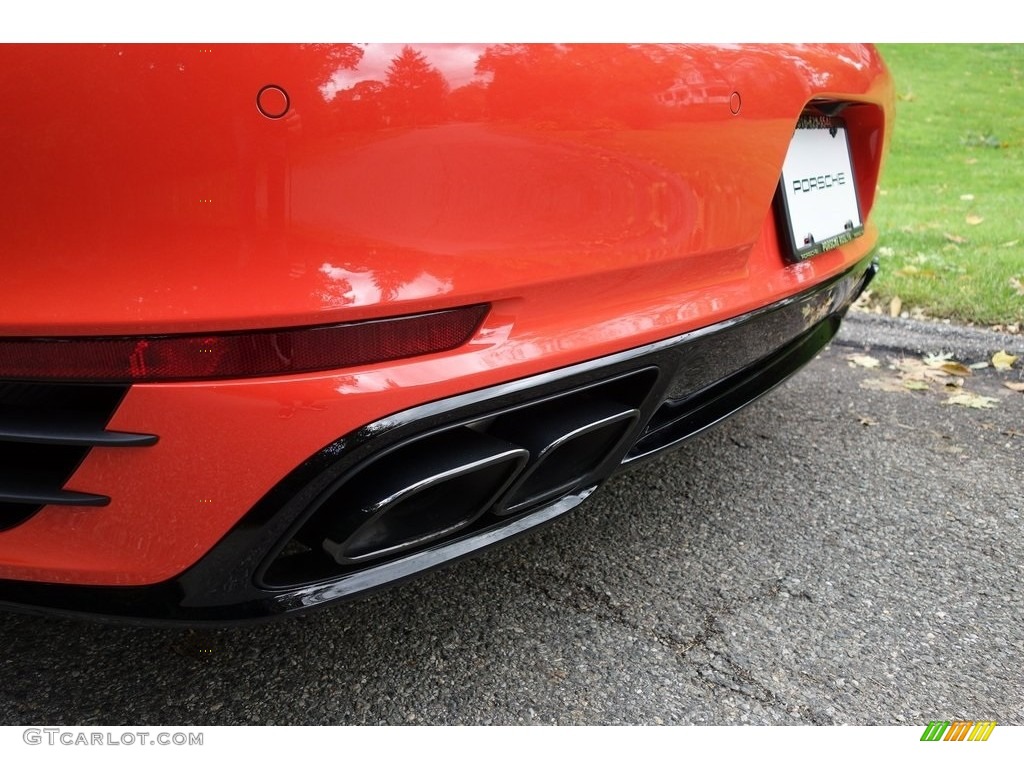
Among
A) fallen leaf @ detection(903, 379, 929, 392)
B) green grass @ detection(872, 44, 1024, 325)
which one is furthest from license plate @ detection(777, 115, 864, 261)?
green grass @ detection(872, 44, 1024, 325)

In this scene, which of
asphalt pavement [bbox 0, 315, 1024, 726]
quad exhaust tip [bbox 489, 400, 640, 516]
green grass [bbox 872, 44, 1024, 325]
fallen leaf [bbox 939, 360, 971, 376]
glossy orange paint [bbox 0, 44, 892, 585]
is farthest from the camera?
green grass [bbox 872, 44, 1024, 325]

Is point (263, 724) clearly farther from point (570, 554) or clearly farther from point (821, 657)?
point (821, 657)

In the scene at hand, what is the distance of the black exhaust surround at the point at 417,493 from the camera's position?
106 centimetres

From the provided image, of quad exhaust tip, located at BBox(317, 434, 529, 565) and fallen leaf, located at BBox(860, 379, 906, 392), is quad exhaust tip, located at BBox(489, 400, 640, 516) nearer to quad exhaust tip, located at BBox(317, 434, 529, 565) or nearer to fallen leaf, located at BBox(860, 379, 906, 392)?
quad exhaust tip, located at BBox(317, 434, 529, 565)

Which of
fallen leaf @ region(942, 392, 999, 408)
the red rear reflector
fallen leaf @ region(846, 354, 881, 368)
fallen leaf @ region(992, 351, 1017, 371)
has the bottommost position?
fallen leaf @ region(942, 392, 999, 408)

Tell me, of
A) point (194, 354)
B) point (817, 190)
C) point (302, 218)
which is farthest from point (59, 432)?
point (817, 190)

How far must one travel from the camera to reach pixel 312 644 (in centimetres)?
156

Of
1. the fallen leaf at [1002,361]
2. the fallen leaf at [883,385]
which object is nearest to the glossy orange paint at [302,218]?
the fallen leaf at [883,385]

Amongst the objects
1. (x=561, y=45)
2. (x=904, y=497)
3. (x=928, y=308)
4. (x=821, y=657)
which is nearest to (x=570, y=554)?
(x=821, y=657)

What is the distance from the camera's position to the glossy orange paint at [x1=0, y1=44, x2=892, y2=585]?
2.95ft

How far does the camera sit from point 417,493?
1086 millimetres

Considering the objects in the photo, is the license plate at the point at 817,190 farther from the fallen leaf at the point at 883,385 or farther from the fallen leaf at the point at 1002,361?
the fallen leaf at the point at 1002,361

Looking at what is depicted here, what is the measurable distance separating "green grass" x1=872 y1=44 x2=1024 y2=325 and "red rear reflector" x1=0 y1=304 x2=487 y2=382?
334 centimetres

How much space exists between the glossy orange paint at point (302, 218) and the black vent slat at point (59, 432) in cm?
2
